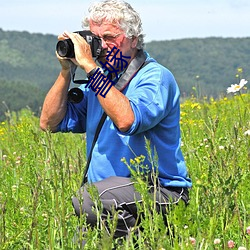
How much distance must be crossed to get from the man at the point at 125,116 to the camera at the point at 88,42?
0.03 metres

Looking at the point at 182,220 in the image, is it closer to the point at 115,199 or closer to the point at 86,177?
the point at 115,199

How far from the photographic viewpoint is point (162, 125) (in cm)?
350

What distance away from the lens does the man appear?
10.7 ft

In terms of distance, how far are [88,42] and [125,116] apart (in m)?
0.48

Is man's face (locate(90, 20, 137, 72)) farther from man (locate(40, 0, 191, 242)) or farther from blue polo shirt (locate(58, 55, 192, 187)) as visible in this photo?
blue polo shirt (locate(58, 55, 192, 187))

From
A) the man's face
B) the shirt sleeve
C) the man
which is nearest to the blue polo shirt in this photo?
the man

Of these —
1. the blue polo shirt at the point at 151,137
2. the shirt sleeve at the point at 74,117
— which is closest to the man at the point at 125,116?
the blue polo shirt at the point at 151,137

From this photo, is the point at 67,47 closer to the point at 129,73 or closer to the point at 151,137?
the point at 129,73

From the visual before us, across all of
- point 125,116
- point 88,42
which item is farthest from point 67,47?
point 125,116

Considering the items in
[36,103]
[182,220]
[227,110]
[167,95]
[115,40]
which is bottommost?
[36,103]

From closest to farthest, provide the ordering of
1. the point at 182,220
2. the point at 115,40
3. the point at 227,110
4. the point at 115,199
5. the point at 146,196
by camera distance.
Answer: the point at 182,220 < the point at 146,196 < the point at 115,199 < the point at 115,40 < the point at 227,110

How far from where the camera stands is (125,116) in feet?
10.4

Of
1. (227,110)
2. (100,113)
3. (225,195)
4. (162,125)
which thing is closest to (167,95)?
(162,125)

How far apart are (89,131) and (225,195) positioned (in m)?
1.33
